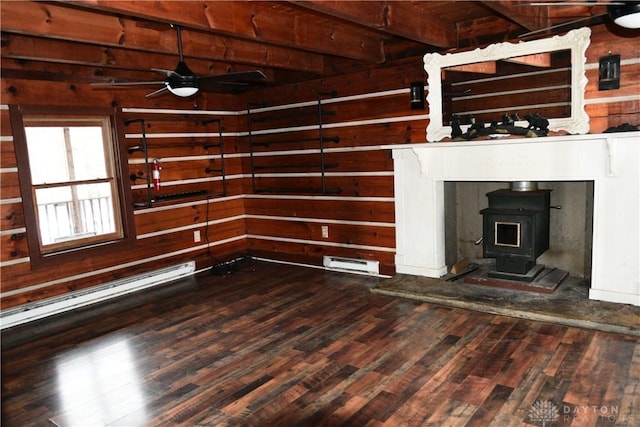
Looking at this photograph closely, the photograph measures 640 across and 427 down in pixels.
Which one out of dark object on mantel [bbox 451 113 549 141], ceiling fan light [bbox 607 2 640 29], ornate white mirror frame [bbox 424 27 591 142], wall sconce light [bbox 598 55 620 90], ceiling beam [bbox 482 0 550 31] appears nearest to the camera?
ceiling fan light [bbox 607 2 640 29]

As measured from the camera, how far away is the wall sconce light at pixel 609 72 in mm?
3689

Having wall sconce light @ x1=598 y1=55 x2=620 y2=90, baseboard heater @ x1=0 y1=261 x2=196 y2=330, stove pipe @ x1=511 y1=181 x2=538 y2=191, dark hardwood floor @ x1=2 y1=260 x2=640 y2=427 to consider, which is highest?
wall sconce light @ x1=598 y1=55 x2=620 y2=90

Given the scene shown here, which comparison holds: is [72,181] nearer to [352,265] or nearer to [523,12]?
[352,265]

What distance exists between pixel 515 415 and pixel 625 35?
3000mm

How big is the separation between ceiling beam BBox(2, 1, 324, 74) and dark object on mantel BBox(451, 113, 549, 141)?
172 cm

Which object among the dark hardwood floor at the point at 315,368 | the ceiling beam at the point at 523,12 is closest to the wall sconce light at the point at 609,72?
the ceiling beam at the point at 523,12

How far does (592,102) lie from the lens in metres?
3.85

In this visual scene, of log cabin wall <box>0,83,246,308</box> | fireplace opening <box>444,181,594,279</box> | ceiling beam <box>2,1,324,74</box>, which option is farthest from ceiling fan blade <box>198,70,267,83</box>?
fireplace opening <box>444,181,594,279</box>

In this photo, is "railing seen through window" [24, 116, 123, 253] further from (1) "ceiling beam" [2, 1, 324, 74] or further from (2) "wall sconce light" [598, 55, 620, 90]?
(2) "wall sconce light" [598, 55, 620, 90]

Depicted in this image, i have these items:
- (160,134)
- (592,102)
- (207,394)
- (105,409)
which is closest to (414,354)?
(207,394)

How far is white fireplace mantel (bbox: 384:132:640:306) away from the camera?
3695mm

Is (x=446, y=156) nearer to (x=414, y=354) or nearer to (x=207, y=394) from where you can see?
(x=414, y=354)

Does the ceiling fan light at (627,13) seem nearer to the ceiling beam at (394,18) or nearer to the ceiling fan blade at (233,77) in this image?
the ceiling beam at (394,18)

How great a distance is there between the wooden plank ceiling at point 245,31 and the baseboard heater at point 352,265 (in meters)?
2.09
